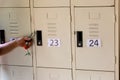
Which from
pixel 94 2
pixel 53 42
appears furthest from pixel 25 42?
pixel 94 2

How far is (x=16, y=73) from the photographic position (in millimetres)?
3312

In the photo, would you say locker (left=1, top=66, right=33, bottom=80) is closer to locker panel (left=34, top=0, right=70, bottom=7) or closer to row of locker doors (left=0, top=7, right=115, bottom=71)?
row of locker doors (left=0, top=7, right=115, bottom=71)

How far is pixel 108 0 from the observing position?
280 cm

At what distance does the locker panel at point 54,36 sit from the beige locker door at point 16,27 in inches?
5.7

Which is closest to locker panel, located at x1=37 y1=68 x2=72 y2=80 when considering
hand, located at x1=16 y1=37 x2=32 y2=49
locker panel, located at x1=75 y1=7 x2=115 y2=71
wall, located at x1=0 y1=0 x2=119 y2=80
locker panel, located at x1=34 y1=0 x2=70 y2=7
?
wall, located at x1=0 y1=0 x2=119 y2=80

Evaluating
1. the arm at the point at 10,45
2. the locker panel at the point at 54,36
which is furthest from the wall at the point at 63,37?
the arm at the point at 10,45

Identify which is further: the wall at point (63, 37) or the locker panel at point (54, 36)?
the locker panel at point (54, 36)

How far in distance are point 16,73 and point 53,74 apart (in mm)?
500

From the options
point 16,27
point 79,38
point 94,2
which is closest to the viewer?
point 94,2

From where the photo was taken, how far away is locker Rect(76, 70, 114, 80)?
2.93m

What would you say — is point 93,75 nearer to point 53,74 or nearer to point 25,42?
point 53,74

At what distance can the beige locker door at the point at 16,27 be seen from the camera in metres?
3.16

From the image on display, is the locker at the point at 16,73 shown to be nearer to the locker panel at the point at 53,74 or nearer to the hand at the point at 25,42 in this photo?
the locker panel at the point at 53,74

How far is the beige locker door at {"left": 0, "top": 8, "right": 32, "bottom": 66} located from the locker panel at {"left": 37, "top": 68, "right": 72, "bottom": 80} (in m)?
0.18
